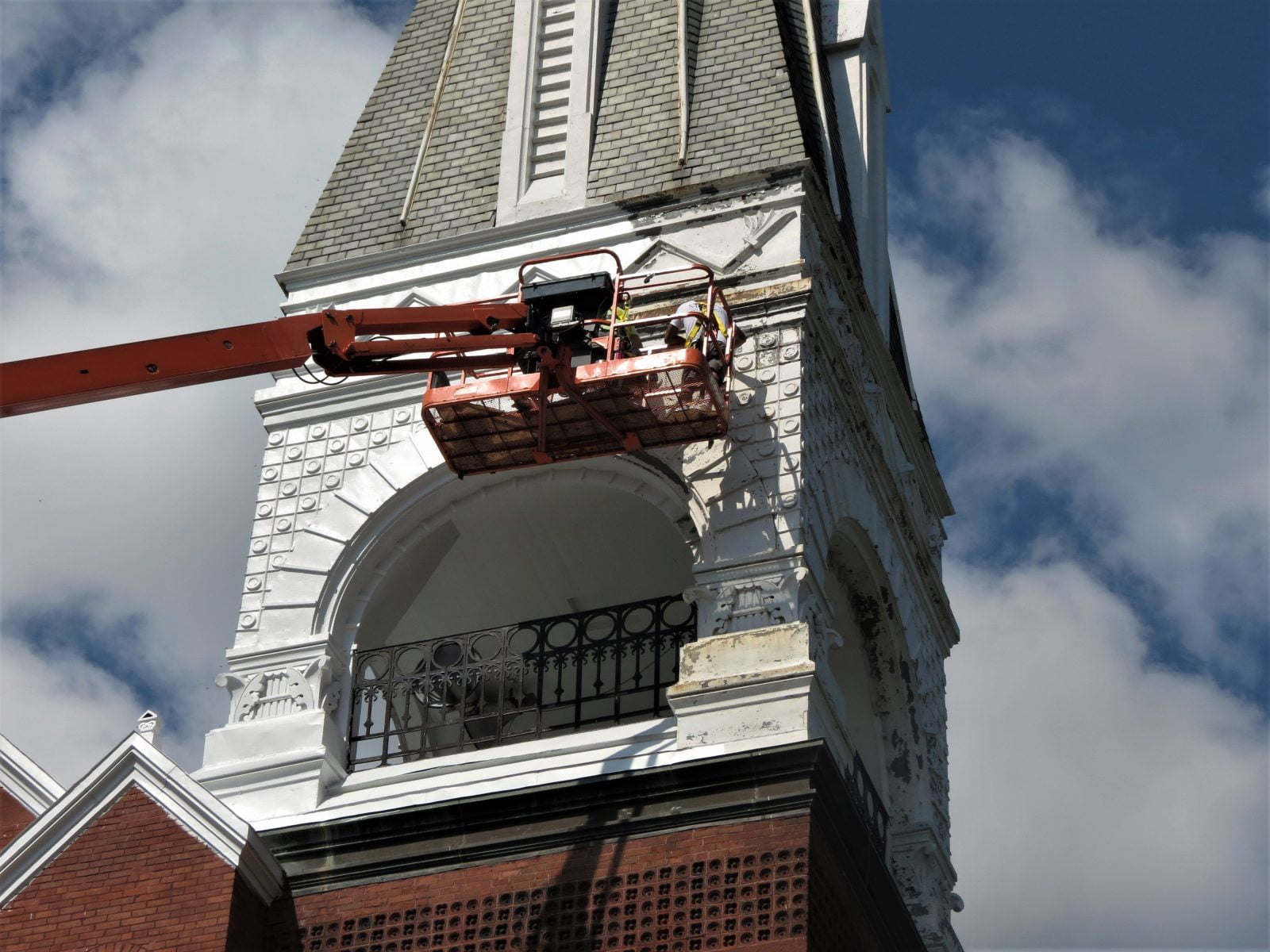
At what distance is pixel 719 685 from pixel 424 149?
840 centimetres

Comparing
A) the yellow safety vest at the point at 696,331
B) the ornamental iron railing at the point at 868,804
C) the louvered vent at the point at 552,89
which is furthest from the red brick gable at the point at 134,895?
the louvered vent at the point at 552,89

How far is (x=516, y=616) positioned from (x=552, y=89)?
5.72 m

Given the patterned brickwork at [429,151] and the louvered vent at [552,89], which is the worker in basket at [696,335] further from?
the louvered vent at [552,89]

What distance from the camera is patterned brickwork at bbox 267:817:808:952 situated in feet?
64.0

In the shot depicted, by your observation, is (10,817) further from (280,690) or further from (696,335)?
(696,335)

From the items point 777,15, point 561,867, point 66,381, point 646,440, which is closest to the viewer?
point 561,867

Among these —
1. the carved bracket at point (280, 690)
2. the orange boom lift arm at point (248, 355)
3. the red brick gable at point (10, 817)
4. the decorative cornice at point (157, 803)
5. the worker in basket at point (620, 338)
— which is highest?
the orange boom lift arm at point (248, 355)

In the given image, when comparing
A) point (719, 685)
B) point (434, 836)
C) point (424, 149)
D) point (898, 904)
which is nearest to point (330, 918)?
point (434, 836)

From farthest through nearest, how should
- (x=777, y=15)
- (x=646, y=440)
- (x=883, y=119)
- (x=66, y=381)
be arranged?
(x=883, y=119)
(x=777, y=15)
(x=66, y=381)
(x=646, y=440)

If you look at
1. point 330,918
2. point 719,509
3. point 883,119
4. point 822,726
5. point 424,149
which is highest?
point 883,119

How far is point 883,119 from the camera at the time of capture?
30.8m

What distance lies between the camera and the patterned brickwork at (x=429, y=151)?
84.1 ft

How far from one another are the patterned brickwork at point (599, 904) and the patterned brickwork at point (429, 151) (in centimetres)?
762

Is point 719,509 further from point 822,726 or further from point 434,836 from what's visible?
point 434,836
